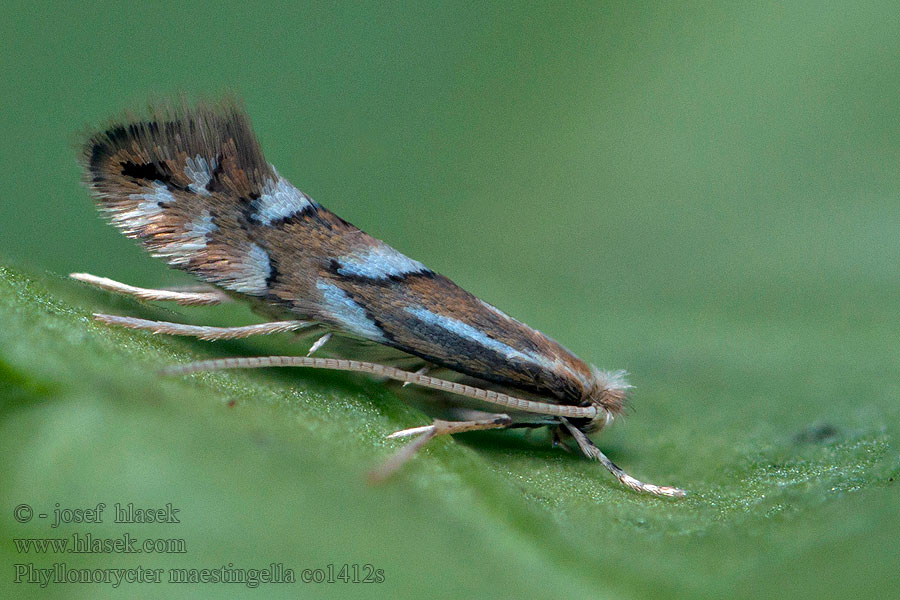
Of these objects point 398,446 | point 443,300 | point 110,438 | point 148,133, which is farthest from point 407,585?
point 148,133

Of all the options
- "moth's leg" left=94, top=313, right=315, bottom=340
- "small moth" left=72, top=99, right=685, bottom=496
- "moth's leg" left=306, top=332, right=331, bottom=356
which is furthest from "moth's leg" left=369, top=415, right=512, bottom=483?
"moth's leg" left=94, top=313, right=315, bottom=340

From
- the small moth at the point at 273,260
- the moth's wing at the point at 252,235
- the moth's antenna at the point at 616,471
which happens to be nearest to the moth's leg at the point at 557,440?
the moth's antenna at the point at 616,471

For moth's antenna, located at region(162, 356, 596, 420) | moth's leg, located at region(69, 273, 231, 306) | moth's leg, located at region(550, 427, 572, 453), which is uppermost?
moth's antenna, located at region(162, 356, 596, 420)

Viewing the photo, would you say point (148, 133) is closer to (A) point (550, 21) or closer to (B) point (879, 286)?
(A) point (550, 21)

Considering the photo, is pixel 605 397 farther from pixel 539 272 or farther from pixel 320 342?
pixel 539 272

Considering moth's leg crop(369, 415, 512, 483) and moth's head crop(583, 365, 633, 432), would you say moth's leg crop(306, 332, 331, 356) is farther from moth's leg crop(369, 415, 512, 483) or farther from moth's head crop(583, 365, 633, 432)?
moth's head crop(583, 365, 633, 432)

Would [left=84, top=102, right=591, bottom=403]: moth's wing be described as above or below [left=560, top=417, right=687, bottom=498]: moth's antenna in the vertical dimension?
above

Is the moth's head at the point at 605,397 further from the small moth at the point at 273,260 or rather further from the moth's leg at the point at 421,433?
the moth's leg at the point at 421,433
